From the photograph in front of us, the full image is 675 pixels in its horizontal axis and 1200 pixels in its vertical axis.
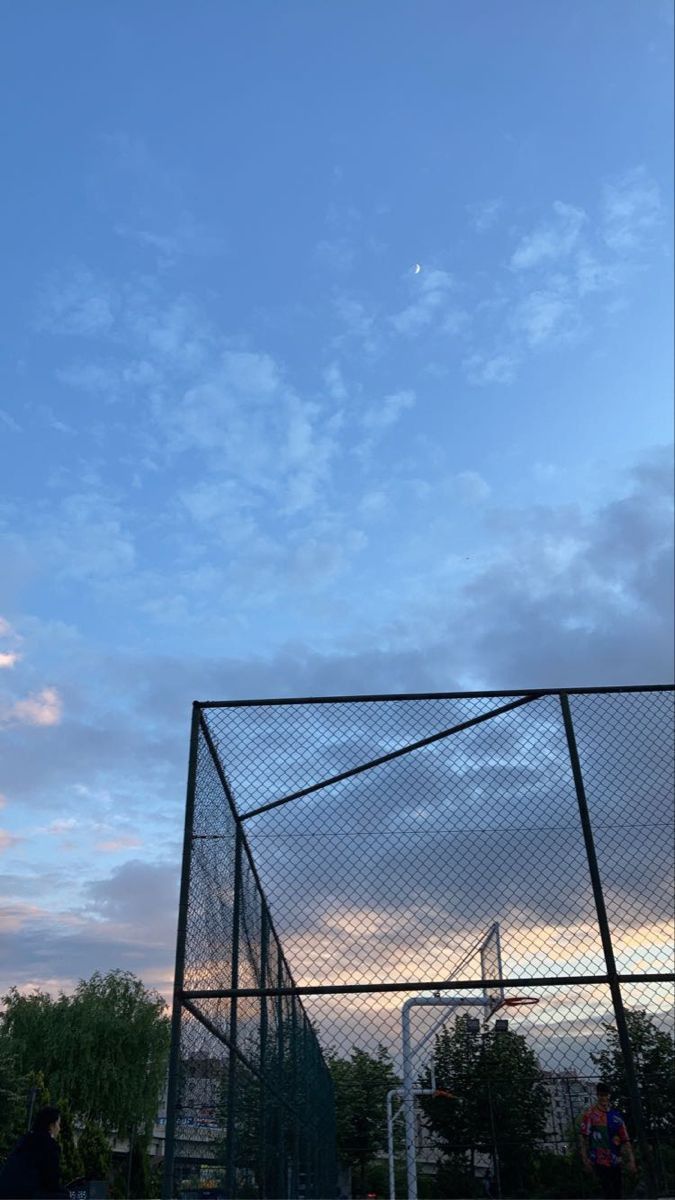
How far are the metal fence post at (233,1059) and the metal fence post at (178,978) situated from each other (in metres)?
0.42

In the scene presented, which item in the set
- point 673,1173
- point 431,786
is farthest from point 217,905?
point 673,1173

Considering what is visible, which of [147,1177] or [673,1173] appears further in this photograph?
[147,1177]

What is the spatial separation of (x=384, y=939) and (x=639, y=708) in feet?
6.33

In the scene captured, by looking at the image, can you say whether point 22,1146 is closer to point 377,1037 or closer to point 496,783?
point 377,1037

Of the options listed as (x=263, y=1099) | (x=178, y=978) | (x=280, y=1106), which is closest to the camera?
(x=178, y=978)

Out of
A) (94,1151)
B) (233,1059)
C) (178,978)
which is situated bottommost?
(94,1151)

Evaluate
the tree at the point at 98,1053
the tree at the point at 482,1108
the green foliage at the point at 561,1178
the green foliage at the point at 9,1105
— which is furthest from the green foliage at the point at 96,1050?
the green foliage at the point at 561,1178

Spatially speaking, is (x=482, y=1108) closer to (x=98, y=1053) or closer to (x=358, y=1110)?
(x=358, y=1110)

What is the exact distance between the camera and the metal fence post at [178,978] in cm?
416

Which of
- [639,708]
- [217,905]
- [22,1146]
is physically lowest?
[22,1146]

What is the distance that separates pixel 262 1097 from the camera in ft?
19.4

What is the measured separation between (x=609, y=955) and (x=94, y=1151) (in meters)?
28.6

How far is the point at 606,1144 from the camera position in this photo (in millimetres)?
6059

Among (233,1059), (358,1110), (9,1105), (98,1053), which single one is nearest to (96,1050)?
(98,1053)
